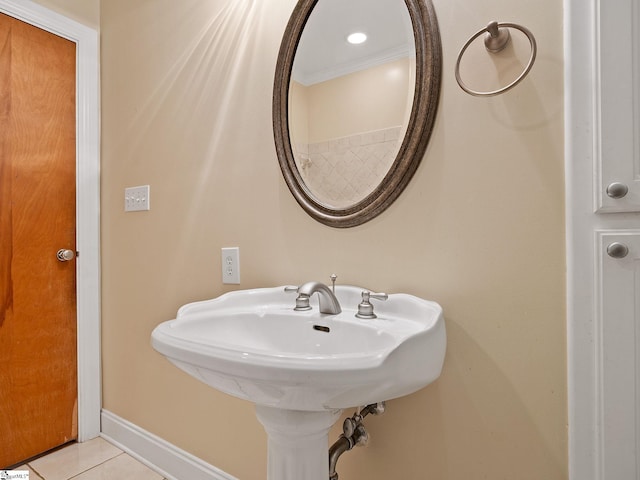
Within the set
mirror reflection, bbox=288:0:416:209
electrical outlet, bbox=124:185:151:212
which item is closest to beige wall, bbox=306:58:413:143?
mirror reflection, bbox=288:0:416:209

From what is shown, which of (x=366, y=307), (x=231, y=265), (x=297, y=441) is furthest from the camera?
(x=231, y=265)

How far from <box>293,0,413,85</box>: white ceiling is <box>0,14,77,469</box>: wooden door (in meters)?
1.24

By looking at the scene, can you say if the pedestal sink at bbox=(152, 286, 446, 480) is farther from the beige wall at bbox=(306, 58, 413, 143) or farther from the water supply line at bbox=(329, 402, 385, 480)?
the beige wall at bbox=(306, 58, 413, 143)

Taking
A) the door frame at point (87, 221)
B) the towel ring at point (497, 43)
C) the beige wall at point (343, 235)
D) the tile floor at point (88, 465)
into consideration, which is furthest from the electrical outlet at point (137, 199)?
the towel ring at point (497, 43)

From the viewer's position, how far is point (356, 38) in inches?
41.6

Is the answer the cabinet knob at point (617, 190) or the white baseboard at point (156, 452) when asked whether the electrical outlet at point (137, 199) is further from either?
the cabinet knob at point (617, 190)

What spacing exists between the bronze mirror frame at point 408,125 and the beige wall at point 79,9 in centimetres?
126

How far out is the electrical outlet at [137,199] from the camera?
5.27 ft

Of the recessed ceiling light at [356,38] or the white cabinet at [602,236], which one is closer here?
the white cabinet at [602,236]

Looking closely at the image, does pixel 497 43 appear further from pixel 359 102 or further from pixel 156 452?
pixel 156 452

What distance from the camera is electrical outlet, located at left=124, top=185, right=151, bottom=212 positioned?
161 centimetres

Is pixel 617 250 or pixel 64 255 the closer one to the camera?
pixel 617 250

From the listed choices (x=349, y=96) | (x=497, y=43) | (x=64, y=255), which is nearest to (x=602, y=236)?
(x=497, y=43)

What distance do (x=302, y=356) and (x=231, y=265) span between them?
0.78 m
